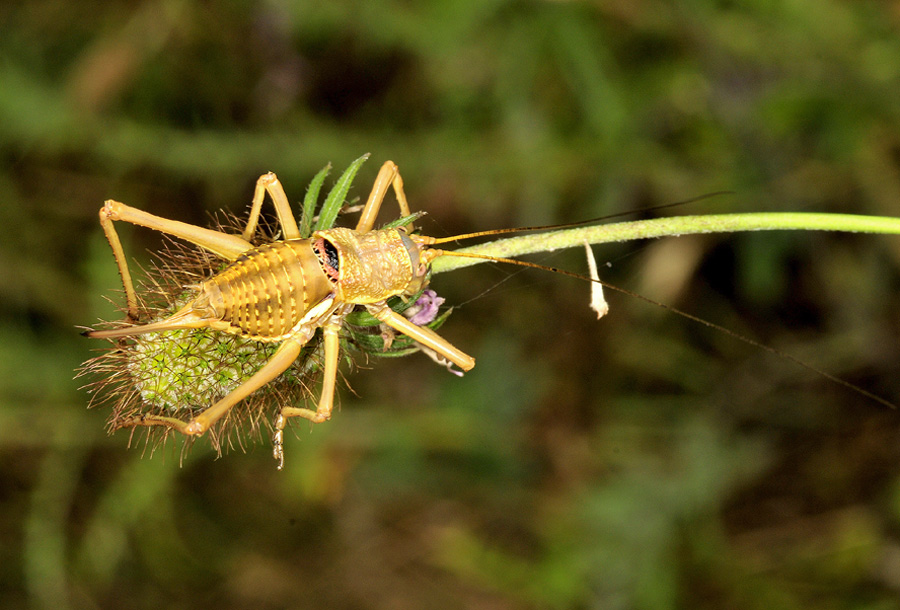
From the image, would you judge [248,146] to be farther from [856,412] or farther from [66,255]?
[856,412]

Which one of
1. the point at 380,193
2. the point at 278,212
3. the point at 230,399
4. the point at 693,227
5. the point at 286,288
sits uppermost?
the point at 380,193

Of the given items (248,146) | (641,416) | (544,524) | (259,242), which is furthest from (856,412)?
(248,146)

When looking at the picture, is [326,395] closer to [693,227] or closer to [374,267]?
[374,267]

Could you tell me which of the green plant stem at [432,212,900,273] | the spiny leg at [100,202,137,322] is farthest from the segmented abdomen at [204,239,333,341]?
the green plant stem at [432,212,900,273]

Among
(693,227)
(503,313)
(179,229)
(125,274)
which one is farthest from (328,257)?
(503,313)

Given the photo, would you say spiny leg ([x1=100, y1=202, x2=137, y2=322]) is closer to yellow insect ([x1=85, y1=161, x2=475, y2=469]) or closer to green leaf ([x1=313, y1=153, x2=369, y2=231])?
yellow insect ([x1=85, y1=161, x2=475, y2=469])
